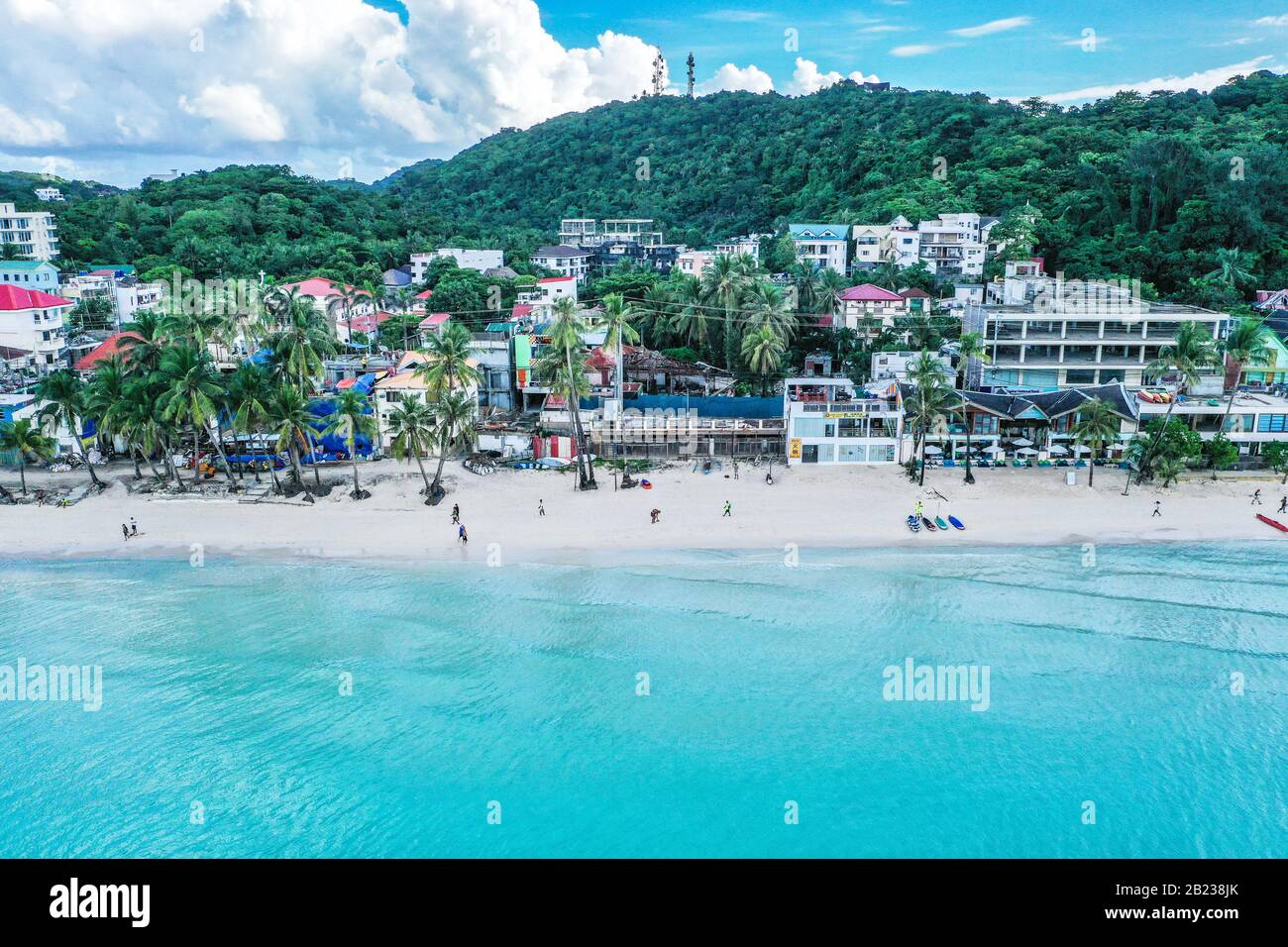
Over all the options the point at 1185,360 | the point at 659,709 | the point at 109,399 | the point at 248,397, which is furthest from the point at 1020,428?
the point at 109,399

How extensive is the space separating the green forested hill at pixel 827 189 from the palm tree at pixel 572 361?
47.9m

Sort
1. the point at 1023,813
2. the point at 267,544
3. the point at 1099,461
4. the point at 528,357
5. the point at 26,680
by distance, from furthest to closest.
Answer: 1. the point at 528,357
2. the point at 1099,461
3. the point at 267,544
4. the point at 26,680
5. the point at 1023,813

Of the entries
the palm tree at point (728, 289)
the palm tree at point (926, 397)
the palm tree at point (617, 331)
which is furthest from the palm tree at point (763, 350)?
the palm tree at point (926, 397)

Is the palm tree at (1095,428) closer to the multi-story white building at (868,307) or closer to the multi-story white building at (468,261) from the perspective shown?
the multi-story white building at (868,307)

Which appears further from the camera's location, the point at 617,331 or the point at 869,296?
the point at 869,296

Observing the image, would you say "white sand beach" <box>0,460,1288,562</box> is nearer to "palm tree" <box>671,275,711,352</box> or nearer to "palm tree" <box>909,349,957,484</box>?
"palm tree" <box>909,349,957,484</box>

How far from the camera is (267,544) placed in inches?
1455

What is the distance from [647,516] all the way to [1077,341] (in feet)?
96.6

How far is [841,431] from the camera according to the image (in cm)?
4475

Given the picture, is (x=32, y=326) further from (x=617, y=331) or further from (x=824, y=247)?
(x=824, y=247)

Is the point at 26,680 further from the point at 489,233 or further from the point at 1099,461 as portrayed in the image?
the point at 489,233

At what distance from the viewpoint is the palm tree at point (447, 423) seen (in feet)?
136

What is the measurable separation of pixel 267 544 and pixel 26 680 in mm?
10461

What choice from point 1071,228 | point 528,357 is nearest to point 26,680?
point 528,357
